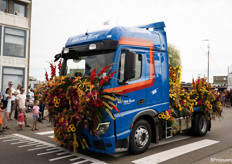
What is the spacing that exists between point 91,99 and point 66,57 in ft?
6.32

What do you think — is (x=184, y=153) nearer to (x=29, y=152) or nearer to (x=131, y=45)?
(x=131, y=45)

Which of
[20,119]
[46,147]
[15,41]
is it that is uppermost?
[15,41]

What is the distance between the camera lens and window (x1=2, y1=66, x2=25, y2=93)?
1986cm

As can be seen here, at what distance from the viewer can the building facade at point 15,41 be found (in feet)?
65.4

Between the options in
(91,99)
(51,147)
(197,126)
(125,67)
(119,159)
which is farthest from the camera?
(197,126)

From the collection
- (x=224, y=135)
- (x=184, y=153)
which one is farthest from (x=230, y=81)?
(x=184, y=153)

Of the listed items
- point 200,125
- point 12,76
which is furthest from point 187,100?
point 12,76

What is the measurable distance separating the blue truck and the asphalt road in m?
0.35

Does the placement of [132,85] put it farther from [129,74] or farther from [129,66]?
[129,66]

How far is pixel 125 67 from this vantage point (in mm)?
5031

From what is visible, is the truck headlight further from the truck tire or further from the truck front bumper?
the truck tire

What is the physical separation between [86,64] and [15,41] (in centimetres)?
1760

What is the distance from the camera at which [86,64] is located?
5.56 metres

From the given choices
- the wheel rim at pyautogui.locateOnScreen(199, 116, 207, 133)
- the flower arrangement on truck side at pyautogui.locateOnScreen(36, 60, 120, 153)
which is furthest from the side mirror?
the wheel rim at pyautogui.locateOnScreen(199, 116, 207, 133)
